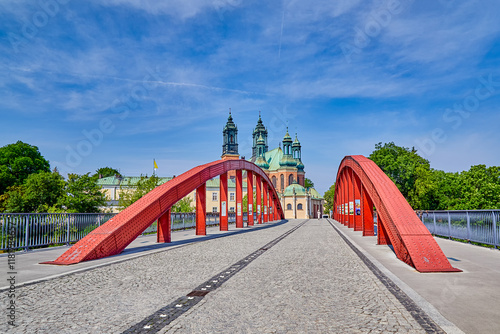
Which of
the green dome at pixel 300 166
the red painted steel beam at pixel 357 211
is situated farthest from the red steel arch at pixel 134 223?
the green dome at pixel 300 166

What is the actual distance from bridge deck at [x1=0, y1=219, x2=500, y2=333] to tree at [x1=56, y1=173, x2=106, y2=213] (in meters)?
20.8

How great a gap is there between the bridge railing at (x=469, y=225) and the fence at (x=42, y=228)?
1378cm

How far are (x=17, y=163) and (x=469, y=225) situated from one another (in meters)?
48.8

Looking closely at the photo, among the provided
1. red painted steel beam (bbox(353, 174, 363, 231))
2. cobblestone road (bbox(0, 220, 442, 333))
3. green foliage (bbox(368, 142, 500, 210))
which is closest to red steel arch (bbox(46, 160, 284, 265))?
cobblestone road (bbox(0, 220, 442, 333))

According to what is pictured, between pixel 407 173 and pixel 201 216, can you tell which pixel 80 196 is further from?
pixel 407 173

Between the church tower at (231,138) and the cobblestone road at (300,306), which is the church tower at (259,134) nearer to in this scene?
the church tower at (231,138)

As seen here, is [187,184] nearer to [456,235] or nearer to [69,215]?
[69,215]

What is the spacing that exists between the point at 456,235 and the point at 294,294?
11656 mm

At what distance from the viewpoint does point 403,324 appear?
4113mm

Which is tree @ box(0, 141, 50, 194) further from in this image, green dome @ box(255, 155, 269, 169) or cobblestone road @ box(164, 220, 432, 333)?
green dome @ box(255, 155, 269, 169)

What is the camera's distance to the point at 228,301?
16.8 feet

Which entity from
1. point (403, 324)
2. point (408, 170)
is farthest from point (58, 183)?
point (408, 170)

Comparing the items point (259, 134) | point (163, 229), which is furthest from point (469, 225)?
point (259, 134)

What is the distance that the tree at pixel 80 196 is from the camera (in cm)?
2738
